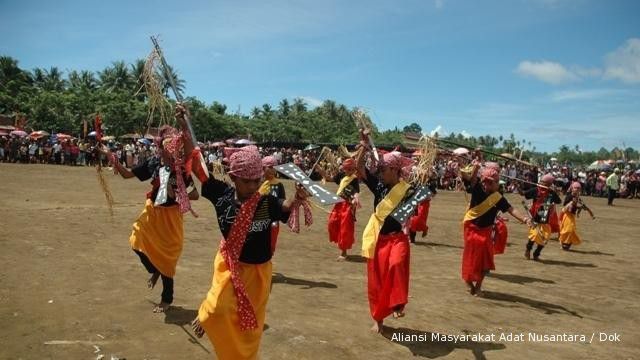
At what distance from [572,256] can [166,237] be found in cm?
1073

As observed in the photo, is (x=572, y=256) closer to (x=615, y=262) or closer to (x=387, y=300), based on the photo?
(x=615, y=262)

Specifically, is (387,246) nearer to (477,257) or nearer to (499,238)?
→ (477,257)

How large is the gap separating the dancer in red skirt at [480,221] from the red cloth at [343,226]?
2.80 meters

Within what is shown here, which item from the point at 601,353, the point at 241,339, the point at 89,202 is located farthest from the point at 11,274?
the point at 89,202

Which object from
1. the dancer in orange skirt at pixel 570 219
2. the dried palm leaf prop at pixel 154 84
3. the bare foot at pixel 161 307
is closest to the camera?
the dried palm leaf prop at pixel 154 84

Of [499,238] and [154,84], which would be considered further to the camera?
[499,238]

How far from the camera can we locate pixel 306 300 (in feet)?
25.8

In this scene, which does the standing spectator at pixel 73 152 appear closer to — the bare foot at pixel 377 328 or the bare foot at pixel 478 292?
the bare foot at pixel 478 292

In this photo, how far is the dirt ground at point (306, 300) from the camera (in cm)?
594

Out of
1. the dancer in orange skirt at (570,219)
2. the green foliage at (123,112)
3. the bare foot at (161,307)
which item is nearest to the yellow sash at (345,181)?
the bare foot at (161,307)

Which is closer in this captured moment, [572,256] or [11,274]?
[11,274]

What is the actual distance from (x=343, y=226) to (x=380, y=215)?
4.45 metres

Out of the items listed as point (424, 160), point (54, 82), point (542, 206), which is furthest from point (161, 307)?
point (54, 82)

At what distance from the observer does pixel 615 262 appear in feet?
42.3
